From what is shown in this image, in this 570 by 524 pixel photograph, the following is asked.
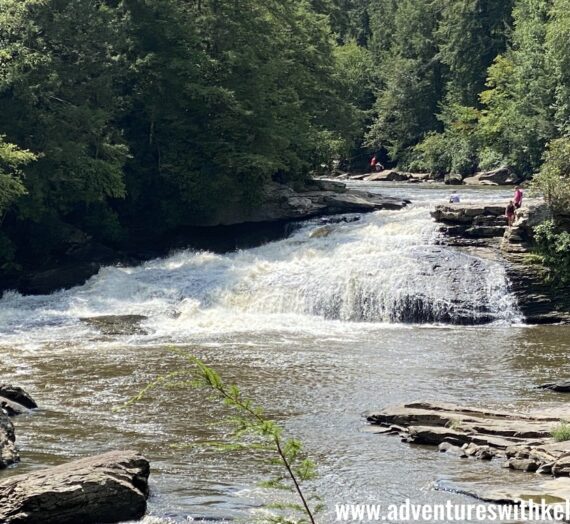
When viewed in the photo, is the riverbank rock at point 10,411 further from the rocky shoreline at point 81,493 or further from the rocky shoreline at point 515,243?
the rocky shoreline at point 515,243

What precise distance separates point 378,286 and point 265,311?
2992 mm

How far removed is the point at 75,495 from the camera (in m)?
11.3

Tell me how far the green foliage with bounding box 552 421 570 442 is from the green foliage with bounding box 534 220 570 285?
12657mm

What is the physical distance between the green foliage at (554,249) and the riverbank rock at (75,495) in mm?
16680

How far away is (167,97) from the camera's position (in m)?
34.4

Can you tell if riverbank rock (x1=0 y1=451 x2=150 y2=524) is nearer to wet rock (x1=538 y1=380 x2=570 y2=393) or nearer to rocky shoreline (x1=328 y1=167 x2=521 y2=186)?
wet rock (x1=538 y1=380 x2=570 y2=393)

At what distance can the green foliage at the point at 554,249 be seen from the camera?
2605 centimetres

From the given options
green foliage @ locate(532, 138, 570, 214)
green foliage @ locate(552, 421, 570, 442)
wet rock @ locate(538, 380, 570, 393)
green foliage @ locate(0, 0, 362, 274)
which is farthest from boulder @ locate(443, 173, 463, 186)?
green foliage @ locate(552, 421, 570, 442)

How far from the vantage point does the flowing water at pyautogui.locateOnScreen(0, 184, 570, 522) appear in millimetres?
→ 13336

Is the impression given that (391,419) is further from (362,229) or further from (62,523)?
(362,229)

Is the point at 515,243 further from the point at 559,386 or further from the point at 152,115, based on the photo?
the point at 152,115

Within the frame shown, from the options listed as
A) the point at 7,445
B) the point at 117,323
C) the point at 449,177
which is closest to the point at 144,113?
the point at 117,323

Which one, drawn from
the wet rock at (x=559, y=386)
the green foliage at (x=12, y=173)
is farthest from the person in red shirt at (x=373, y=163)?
the wet rock at (x=559, y=386)

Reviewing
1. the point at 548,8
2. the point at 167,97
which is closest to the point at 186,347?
the point at 167,97
